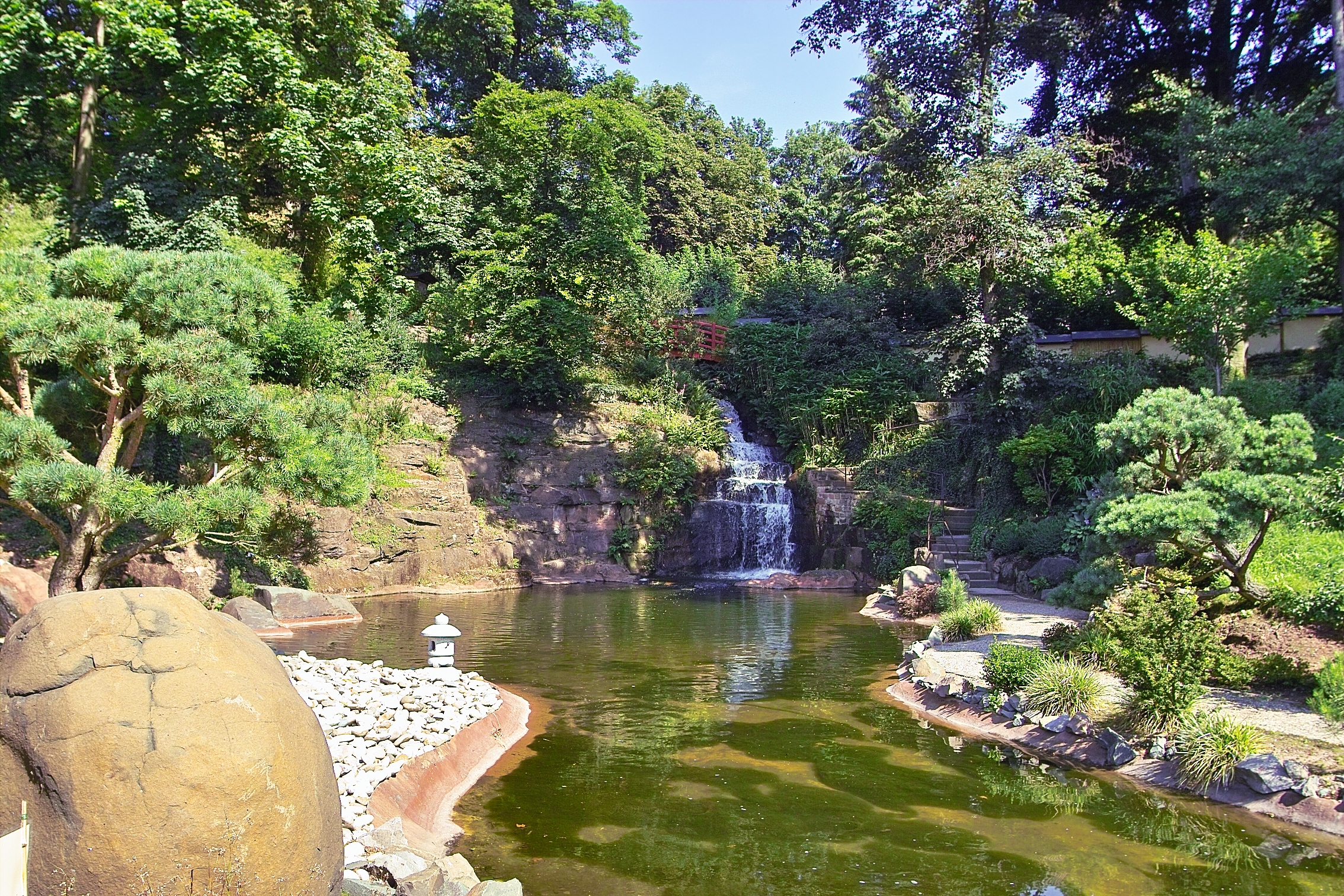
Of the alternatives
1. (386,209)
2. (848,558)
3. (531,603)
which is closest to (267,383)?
(386,209)

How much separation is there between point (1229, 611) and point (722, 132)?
3804cm

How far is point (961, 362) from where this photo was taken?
25.0 meters

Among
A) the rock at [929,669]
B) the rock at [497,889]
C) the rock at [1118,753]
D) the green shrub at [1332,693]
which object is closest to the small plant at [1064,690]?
the rock at [1118,753]

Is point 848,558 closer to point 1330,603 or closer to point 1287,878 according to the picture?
point 1330,603

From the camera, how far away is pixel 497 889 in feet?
17.6

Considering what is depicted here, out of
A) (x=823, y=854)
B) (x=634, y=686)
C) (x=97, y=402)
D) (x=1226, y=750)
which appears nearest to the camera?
(x=823, y=854)

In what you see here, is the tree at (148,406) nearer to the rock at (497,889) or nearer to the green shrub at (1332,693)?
the rock at (497,889)

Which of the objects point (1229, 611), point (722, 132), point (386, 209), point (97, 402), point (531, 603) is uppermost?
point (722, 132)

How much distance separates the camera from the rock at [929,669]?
11461 millimetres

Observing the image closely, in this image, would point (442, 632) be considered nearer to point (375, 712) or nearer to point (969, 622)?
point (375, 712)

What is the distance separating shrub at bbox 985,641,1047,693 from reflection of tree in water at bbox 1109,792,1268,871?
2.26 m

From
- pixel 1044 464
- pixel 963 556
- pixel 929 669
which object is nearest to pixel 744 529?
pixel 963 556

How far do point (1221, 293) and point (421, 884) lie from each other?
19.5m

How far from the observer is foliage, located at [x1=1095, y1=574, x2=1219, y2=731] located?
8742mm
